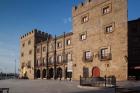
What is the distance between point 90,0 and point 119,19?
7.97m

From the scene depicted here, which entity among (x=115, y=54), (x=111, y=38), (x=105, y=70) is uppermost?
(x=111, y=38)

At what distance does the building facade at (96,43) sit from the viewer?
104ft

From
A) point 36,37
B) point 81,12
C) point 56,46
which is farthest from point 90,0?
point 36,37

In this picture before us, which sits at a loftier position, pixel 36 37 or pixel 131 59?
pixel 36 37

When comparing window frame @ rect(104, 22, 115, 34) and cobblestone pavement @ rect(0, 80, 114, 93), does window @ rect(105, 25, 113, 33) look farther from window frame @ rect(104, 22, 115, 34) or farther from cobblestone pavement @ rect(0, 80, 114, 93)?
cobblestone pavement @ rect(0, 80, 114, 93)

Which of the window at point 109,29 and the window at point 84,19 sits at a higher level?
the window at point 84,19

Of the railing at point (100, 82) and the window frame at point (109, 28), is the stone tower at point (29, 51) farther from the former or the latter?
the railing at point (100, 82)

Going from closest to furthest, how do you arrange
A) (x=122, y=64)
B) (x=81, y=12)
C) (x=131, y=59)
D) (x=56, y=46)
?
1. (x=122, y=64)
2. (x=131, y=59)
3. (x=81, y=12)
4. (x=56, y=46)

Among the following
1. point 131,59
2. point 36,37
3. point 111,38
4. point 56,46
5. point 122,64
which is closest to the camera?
point 122,64

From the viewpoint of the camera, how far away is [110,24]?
33.7m

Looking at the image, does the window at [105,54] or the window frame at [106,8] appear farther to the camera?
the window frame at [106,8]

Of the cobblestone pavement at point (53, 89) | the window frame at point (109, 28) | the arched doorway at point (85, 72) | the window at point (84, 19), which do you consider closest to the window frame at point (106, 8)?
the window frame at point (109, 28)

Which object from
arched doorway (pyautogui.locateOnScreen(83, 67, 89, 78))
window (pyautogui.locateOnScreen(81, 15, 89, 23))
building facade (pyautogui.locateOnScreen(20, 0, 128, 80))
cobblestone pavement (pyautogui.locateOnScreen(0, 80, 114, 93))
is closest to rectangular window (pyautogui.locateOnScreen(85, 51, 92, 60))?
building facade (pyautogui.locateOnScreen(20, 0, 128, 80))

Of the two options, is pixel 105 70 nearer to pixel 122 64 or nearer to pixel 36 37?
pixel 122 64
